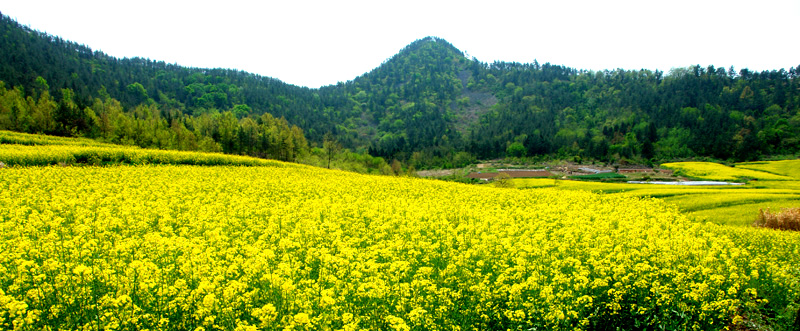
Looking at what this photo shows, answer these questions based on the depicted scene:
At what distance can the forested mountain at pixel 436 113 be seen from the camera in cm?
8281

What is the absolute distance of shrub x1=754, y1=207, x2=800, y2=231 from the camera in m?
20.0

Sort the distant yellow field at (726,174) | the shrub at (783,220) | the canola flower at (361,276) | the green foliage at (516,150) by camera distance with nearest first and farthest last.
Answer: the canola flower at (361,276) → the shrub at (783,220) → the distant yellow field at (726,174) → the green foliage at (516,150)

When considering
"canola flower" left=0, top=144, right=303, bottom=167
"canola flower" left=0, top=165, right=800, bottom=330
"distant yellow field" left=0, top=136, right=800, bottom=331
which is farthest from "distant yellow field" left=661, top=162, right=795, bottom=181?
"canola flower" left=0, top=144, right=303, bottom=167

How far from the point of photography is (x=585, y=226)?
36.4 feet

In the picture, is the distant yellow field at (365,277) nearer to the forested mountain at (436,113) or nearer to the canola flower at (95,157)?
the canola flower at (95,157)

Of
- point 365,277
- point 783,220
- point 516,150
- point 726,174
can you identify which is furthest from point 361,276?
point 516,150

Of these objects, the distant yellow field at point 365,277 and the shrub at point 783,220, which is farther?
the shrub at point 783,220

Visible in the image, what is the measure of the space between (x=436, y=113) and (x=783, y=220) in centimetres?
18143

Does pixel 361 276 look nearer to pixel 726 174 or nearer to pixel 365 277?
pixel 365 277

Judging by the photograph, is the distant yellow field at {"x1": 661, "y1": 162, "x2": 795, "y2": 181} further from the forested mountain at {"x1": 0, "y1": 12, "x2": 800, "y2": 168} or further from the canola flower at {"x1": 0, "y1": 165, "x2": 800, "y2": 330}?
the canola flower at {"x1": 0, "y1": 165, "x2": 800, "y2": 330}

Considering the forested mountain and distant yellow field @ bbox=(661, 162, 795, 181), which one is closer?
distant yellow field @ bbox=(661, 162, 795, 181)

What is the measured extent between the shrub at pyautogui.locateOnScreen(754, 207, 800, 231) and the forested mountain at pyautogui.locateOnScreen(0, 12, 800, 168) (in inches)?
2660

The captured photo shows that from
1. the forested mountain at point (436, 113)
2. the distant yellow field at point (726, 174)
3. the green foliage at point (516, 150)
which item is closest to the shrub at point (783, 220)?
the distant yellow field at point (726, 174)

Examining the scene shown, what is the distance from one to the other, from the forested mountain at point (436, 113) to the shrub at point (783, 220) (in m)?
67.6
